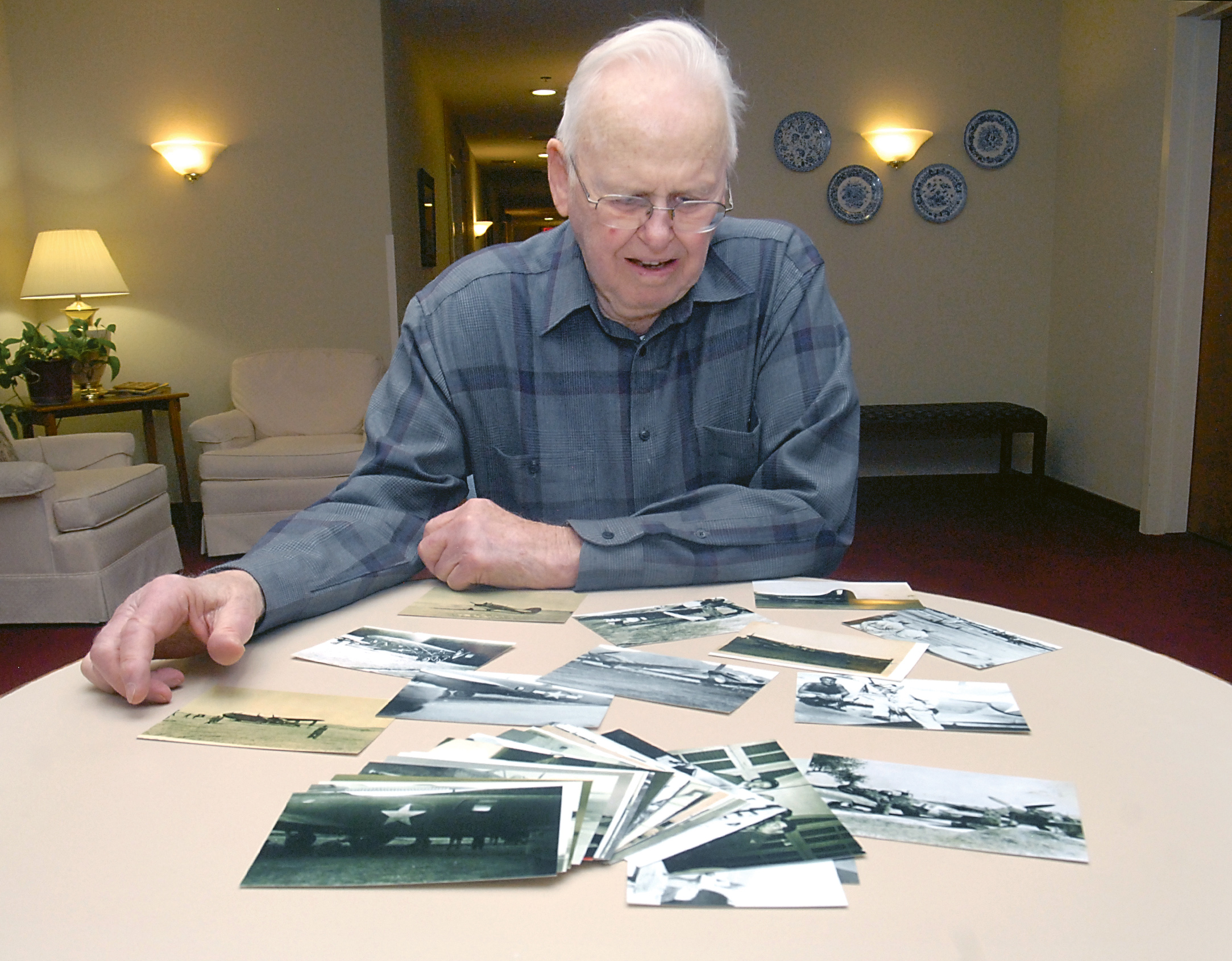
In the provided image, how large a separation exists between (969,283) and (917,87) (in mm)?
1065

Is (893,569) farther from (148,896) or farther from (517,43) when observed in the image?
(517,43)

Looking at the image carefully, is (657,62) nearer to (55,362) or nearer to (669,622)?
(669,622)

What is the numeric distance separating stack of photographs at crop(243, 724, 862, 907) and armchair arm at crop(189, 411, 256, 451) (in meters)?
3.92

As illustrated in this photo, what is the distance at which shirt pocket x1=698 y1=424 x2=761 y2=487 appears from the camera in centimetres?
133

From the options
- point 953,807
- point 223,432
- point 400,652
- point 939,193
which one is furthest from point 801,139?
point 953,807

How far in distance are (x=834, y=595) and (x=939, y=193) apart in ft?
A: 15.9

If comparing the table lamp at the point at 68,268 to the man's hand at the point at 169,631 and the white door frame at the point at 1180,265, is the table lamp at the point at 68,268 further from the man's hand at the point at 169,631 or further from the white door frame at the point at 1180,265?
the white door frame at the point at 1180,265

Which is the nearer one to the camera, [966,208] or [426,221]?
[966,208]

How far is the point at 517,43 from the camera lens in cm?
658

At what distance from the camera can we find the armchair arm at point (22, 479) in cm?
321

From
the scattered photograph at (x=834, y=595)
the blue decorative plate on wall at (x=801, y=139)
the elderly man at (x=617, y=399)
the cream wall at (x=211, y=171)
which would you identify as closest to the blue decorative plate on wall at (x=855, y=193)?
the blue decorative plate on wall at (x=801, y=139)

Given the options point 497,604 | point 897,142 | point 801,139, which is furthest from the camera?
point 801,139

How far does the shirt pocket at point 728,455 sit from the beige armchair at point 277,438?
9.82ft

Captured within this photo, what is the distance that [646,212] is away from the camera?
46.3 inches
